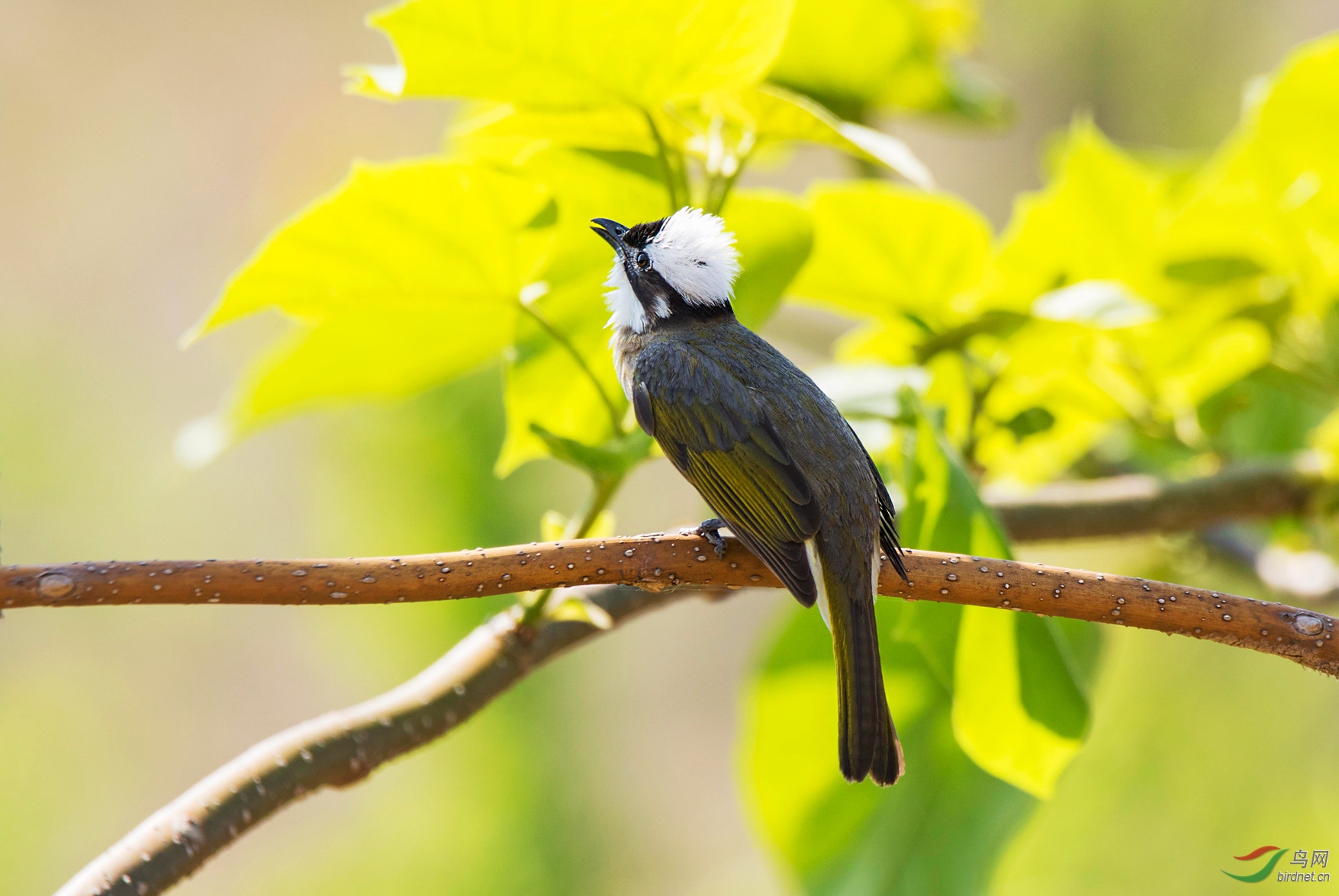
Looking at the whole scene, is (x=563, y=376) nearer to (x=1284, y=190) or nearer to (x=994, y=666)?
(x=994, y=666)

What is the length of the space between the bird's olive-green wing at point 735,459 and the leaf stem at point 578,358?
2cm

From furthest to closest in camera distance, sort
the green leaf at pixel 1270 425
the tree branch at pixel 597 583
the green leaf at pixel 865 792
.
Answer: the green leaf at pixel 1270 425 < the green leaf at pixel 865 792 < the tree branch at pixel 597 583

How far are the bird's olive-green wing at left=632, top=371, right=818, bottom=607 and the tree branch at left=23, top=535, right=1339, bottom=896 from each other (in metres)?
0.07

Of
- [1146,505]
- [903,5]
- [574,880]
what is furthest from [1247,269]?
[574,880]


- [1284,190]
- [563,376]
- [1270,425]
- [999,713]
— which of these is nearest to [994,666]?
[999,713]

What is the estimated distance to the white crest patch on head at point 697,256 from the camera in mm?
554

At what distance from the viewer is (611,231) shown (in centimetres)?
59

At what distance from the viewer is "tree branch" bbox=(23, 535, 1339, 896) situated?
361 mm

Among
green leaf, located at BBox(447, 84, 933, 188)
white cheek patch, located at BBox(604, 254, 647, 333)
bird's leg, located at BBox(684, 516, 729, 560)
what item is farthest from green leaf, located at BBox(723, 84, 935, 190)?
bird's leg, located at BBox(684, 516, 729, 560)

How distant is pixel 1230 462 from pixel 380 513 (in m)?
1.29

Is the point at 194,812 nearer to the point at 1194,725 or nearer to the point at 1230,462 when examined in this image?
the point at 1230,462

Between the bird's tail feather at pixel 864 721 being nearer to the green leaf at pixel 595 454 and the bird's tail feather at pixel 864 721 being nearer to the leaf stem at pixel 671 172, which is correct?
the green leaf at pixel 595 454

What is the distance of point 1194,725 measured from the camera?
4.86 feet

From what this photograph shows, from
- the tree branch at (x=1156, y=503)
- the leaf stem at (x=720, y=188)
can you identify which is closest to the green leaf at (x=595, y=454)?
the leaf stem at (x=720, y=188)
